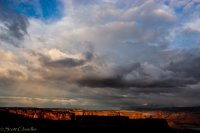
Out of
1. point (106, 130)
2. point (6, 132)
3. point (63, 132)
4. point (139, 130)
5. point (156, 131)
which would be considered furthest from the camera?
point (156, 131)

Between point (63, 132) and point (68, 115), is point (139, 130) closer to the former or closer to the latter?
point (63, 132)

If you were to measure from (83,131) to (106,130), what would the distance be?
6.22m

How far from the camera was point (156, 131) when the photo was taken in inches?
2589

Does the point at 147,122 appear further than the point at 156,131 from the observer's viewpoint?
Yes

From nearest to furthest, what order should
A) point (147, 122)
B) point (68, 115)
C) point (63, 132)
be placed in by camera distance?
point (63, 132) → point (147, 122) → point (68, 115)

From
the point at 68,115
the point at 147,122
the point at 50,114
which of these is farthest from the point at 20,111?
the point at 147,122

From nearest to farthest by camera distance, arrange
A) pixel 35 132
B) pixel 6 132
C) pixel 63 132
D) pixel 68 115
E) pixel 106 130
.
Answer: pixel 6 132, pixel 35 132, pixel 63 132, pixel 106 130, pixel 68 115

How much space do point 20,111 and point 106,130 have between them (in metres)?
55.3

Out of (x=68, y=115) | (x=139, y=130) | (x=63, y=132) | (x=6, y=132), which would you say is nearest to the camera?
(x=6, y=132)

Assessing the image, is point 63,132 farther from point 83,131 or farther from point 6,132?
point 6,132

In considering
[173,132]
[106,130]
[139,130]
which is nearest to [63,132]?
[106,130]

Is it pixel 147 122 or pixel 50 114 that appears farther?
pixel 50 114

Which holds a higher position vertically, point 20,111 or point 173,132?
point 20,111

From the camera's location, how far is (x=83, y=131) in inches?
1998
